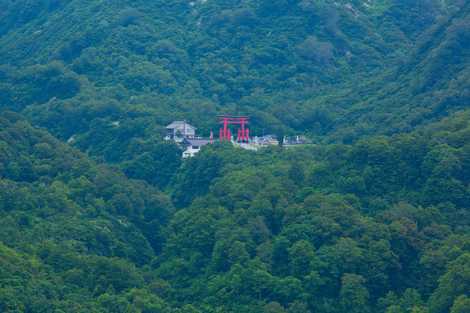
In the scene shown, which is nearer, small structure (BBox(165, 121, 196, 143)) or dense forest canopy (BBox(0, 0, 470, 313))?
dense forest canopy (BBox(0, 0, 470, 313))

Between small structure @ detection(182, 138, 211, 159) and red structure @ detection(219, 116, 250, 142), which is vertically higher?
red structure @ detection(219, 116, 250, 142)

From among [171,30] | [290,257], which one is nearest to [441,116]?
[290,257]

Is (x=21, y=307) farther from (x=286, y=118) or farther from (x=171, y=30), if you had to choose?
(x=171, y=30)

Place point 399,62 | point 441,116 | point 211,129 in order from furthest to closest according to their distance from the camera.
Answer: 1. point 399,62
2. point 211,129
3. point 441,116

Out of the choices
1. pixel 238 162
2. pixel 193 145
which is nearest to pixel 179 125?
pixel 193 145


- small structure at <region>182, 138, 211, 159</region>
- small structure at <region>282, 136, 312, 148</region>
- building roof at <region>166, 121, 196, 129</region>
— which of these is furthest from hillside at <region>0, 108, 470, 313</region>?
building roof at <region>166, 121, 196, 129</region>

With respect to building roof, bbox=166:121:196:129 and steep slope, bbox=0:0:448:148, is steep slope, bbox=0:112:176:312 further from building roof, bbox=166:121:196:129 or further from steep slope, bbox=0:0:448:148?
steep slope, bbox=0:0:448:148
